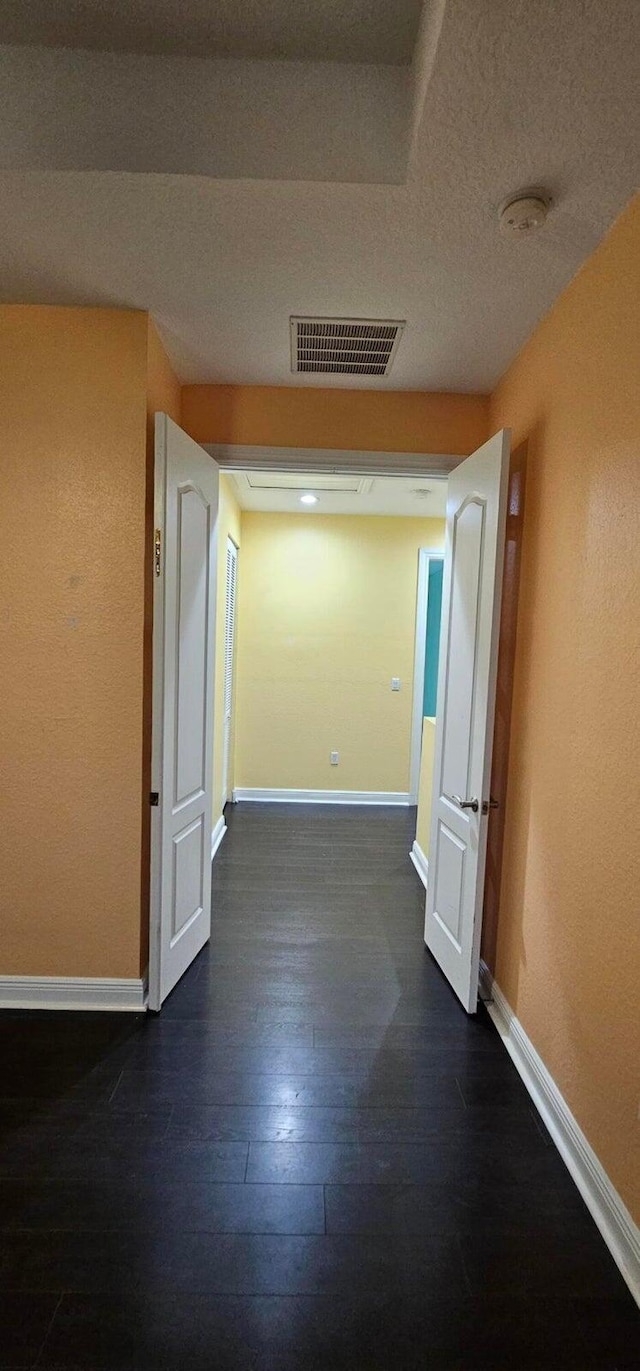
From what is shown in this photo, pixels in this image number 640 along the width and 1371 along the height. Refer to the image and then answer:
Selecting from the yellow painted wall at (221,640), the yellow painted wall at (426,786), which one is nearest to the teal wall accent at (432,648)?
the yellow painted wall at (426,786)

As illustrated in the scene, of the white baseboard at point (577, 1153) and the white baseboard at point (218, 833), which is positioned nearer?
the white baseboard at point (577, 1153)

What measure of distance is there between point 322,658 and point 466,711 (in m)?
2.70

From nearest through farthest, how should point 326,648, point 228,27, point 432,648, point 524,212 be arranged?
point 228,27 < point 524,212 < point 326,648 < point 432,648

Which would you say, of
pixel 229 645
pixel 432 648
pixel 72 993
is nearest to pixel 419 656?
pixel 432 648

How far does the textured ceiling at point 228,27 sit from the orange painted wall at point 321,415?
1215 millimetres

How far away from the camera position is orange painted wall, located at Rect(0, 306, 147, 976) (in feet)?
6.47

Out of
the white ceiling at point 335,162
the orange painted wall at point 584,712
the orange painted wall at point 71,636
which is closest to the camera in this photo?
the white ceiling at point 335,162

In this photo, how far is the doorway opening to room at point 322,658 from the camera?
207cm

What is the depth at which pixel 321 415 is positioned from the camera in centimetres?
251

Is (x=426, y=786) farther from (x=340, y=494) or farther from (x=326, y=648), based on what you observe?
(x=340, y=494)

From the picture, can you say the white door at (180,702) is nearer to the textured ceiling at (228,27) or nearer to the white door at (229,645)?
the textured ceiling at (228,27)

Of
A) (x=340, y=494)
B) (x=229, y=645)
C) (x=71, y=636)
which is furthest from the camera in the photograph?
(x=229, y=645)

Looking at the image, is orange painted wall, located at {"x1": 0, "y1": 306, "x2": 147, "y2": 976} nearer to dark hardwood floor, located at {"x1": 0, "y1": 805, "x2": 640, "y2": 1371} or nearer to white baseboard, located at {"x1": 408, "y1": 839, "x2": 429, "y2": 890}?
dark hardwood floor, located at {"x1": 0, "y1": 805, "x2": 640, "y2": 1371}

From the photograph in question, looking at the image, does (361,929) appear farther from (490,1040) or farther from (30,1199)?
(30,1199)
